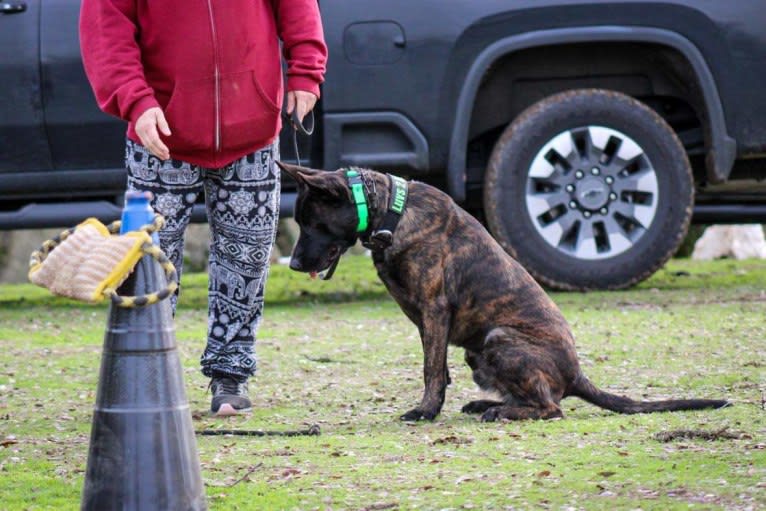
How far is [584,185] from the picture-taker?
8.69 metres

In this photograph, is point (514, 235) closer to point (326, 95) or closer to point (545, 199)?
point (545, 199)

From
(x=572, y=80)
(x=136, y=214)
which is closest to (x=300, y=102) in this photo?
(x=136, y=214)

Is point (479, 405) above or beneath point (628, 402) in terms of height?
beneath

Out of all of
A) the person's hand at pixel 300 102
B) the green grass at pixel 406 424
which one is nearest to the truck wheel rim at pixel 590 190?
the green grass at pixel 406 424

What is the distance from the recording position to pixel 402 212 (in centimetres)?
542

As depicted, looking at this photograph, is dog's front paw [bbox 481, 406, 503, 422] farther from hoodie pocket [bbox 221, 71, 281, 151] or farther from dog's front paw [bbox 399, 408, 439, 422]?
hoodie pocket [bbox 221, 71, 281, 151]

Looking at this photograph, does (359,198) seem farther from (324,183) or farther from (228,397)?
(228,397)

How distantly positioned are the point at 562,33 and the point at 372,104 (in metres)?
1.19

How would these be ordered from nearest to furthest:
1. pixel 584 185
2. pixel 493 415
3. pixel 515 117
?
1. pixel 493 415
2. pixel 584 185
3. pixel 515 117

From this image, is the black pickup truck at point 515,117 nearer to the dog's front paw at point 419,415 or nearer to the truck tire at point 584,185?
the truck tire at point 584,185

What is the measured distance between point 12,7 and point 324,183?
3.73m

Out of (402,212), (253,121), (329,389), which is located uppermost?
(253,121)

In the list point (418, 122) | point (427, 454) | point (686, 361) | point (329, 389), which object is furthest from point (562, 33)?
point (427, 454)

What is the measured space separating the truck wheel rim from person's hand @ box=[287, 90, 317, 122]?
340 centimetres
